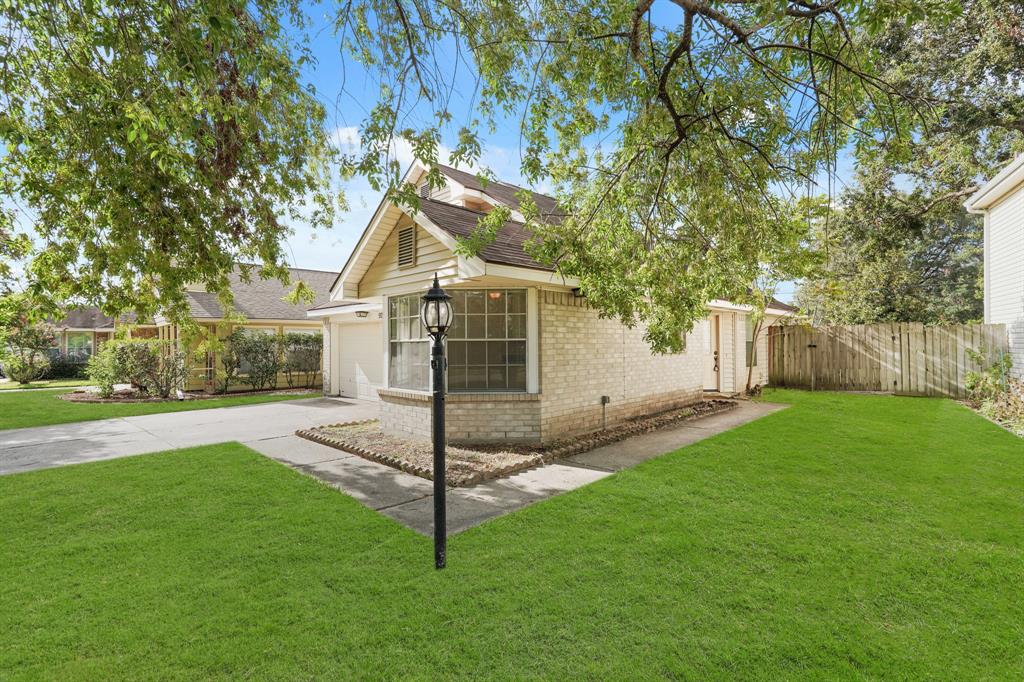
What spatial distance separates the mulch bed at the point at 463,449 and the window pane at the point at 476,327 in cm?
182

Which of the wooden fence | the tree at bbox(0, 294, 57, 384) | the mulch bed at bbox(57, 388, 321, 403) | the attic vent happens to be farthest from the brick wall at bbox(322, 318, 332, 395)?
the wooden fence

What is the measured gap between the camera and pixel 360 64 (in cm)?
541

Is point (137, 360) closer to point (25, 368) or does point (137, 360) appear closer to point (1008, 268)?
point (25, 368)

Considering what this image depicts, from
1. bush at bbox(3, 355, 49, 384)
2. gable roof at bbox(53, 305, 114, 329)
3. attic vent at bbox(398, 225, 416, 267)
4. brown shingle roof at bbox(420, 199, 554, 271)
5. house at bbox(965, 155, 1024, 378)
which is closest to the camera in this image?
brown shingle roof at bbox(420, 199, 554, 271)

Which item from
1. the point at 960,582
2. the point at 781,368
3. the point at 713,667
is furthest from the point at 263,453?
the point at 781,368

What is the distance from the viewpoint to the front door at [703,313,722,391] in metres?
14.2

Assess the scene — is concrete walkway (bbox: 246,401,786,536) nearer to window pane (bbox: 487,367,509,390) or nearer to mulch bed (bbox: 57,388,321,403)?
window pane (bbox: 487,367,509,390)

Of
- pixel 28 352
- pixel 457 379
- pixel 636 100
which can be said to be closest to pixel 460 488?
pixel 457 379

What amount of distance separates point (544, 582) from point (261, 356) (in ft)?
55.9

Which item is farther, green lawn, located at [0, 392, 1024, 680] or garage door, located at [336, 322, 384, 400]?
garage door, located at [336, 322, 384, 400]

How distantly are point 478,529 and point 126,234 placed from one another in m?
4.94

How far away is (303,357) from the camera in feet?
61.9

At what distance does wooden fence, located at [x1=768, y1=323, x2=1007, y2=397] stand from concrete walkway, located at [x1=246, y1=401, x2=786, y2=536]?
8.47 m

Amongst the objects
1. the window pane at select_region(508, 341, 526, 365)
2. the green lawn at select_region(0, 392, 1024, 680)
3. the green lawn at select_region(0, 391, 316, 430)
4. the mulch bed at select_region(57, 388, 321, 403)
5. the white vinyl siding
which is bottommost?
the green lawn at select_region(0, 392, 1024, 680)
